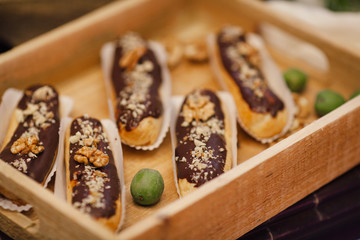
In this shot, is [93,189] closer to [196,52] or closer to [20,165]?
[20,165]

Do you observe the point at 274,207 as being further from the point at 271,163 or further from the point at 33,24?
the point at 33,24

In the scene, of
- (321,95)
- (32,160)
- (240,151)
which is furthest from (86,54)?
(321,95)

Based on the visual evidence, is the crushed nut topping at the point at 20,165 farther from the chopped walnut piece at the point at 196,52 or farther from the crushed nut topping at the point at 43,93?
the chopped walnut piece at the point at 196,52

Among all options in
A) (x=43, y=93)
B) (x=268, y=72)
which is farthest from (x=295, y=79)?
(x=43, y=93)

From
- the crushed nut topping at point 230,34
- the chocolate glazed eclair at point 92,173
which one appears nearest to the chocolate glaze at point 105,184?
the chocolate glazed eclair at point 92,173

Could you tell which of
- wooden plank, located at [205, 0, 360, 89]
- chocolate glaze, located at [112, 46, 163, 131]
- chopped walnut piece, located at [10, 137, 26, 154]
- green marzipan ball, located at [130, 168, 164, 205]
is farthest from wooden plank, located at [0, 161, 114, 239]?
wooden plank, located at [205, 0, 360, 89]

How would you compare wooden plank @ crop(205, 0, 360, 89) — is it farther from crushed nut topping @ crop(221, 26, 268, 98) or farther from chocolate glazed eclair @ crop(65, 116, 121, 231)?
chocolate glazed eclair @ crop(65, 116, 121, 231)
